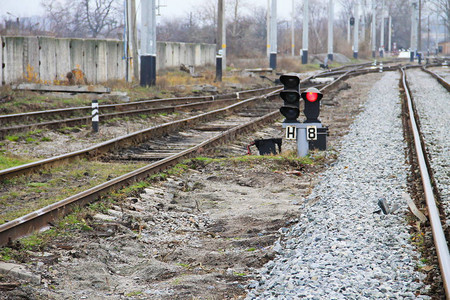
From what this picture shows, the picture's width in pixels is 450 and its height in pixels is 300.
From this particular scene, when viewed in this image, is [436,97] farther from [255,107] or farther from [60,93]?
[60,93]

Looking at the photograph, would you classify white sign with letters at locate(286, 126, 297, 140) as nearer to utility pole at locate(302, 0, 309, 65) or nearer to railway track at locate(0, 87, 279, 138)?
railway track at locate(0, 87, 279, 138)

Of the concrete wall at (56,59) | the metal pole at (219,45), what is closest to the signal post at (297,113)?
the concrete wall at (56,59)

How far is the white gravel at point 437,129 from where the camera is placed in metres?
8.54

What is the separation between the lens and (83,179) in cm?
876

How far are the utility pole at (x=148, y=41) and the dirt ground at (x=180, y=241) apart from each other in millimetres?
16596

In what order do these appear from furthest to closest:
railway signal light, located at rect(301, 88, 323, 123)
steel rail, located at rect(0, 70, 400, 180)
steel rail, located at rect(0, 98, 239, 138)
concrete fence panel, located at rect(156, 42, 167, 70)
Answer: concrete fence panel, located at rect(156, 42, 167, 70) < steel rail, located at rect(0, 98, 239, 138) < railway signal light, located at rect(301, 88, 323, 123) < steel rail, located at rect(0, 70, 400, 180)

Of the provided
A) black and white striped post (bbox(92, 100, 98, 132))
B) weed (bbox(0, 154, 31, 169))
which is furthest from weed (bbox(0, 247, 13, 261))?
black and white striped post (bbox(92, 100, 98, 132))

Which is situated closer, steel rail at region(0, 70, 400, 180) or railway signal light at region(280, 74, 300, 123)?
steel rail at region(0, 70, 400, 180)

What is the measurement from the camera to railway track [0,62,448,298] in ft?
20.2

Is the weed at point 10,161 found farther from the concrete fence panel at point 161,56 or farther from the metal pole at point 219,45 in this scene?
the concrete fence panel at point 161,56

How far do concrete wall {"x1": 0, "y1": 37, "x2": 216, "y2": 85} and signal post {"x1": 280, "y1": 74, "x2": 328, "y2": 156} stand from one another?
1632cm

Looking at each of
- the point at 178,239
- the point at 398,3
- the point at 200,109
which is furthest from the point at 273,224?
the point at 398,3

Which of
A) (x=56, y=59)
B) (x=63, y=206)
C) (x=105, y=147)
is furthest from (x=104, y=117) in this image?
(x=56, y=59)

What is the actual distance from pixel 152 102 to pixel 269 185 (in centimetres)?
1152
